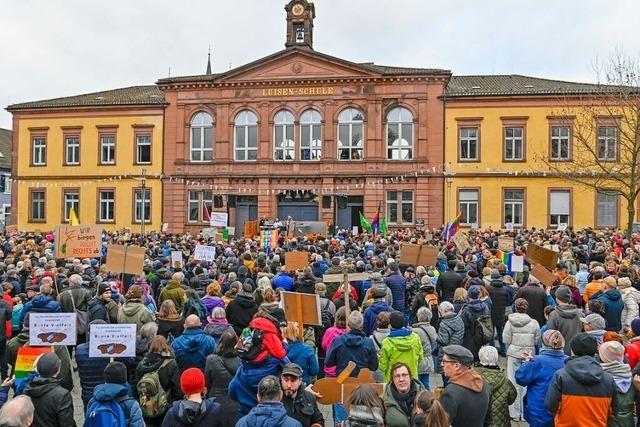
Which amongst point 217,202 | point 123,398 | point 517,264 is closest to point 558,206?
point 217,202

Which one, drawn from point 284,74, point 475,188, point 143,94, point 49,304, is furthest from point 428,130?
point 49,304

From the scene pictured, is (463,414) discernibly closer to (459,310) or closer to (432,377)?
(459,310)

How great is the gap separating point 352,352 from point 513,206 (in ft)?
107

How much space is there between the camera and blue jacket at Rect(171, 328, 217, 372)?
8000 mm

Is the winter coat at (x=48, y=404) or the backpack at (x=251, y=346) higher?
the backpack at (x=251, y=346)

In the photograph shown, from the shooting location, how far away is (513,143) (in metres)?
38.8

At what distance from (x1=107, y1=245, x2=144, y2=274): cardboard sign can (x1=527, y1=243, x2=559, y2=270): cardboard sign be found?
8771 millimetres

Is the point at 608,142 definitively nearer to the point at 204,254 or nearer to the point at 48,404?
the point at 204,254

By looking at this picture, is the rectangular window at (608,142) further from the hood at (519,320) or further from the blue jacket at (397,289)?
the hood at (519,320)

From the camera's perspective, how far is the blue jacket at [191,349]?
8.00 m

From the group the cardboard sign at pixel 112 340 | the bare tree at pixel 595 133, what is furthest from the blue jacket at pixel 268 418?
the bare tree at pixel 595 133

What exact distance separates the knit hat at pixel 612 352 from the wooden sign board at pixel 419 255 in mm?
9079

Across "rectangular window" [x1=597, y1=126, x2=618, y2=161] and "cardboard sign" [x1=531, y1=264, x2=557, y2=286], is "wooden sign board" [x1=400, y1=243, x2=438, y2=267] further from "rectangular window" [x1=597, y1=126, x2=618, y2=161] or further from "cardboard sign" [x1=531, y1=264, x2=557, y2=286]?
"rectangular window" [x1=597, y1=126, x2=618, y2=161]

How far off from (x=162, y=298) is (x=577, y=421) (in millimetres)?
7725
